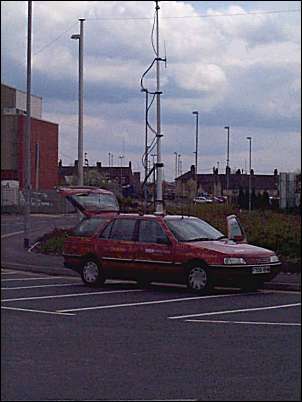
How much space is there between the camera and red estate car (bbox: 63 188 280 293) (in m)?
11.3

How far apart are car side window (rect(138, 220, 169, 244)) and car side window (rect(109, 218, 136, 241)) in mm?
123

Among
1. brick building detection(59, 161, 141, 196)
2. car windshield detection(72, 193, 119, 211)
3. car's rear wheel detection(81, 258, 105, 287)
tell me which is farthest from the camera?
car's rear wheel detection(81, 258, 105, 287)

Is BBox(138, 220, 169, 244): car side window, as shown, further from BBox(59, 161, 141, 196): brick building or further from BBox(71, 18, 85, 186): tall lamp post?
BBox(71, 18, 85, 186): tall lamp post

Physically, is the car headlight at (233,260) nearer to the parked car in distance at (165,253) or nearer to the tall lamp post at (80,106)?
the parked car in distance at (165,253)

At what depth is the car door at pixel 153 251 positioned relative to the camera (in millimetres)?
11766

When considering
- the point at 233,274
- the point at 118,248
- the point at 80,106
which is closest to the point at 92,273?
the point at 118,248

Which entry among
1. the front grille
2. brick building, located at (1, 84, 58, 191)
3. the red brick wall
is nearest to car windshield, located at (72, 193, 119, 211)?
the front grille

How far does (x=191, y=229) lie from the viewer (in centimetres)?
1197

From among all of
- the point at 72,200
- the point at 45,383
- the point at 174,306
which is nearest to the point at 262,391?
the point at 45,383

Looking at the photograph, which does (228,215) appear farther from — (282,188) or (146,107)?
(282,188)

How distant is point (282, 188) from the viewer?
18.8ft

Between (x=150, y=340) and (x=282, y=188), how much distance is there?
2116mm

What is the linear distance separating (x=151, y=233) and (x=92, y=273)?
1.03 m

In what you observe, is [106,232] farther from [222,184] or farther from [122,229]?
[222,184]
